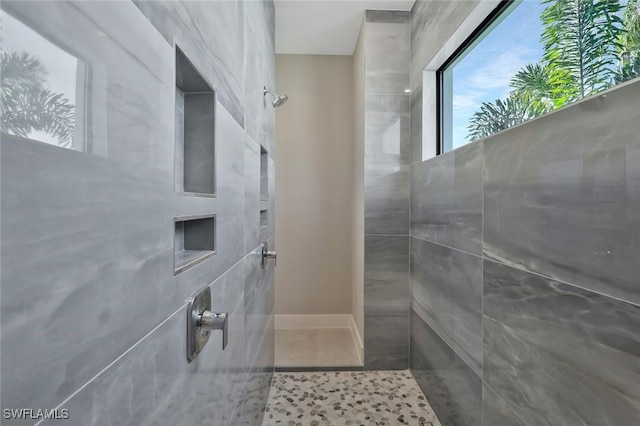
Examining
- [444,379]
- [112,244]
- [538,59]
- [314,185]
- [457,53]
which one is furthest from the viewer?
[314,185]

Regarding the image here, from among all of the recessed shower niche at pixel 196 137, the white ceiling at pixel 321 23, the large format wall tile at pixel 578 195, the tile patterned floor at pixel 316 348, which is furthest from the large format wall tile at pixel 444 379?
the white ceiling at pixel 321 23

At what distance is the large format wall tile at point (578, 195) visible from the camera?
68cm

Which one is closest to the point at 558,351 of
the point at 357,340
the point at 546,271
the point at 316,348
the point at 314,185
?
the point at 546,271

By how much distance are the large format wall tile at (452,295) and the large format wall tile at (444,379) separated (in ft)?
0.20

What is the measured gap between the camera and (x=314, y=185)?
9.90ft

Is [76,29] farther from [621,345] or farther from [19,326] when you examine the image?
[621,345]

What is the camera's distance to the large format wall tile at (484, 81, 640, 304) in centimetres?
68

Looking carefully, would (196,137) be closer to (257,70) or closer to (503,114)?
(257,70)

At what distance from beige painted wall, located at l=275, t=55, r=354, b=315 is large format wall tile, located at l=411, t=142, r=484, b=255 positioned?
3.40 ft

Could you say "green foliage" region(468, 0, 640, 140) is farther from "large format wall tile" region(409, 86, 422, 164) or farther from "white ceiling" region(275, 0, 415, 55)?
"white ceiling" region(275, 0, 415, 55)

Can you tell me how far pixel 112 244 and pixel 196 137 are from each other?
0.47 m

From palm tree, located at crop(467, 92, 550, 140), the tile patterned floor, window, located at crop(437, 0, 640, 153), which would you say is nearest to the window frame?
window, located at crop(437, 0, 640, 153)

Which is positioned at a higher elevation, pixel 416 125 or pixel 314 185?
pixel 416 125

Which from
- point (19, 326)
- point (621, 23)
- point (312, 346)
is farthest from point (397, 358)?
point (19, 326)
